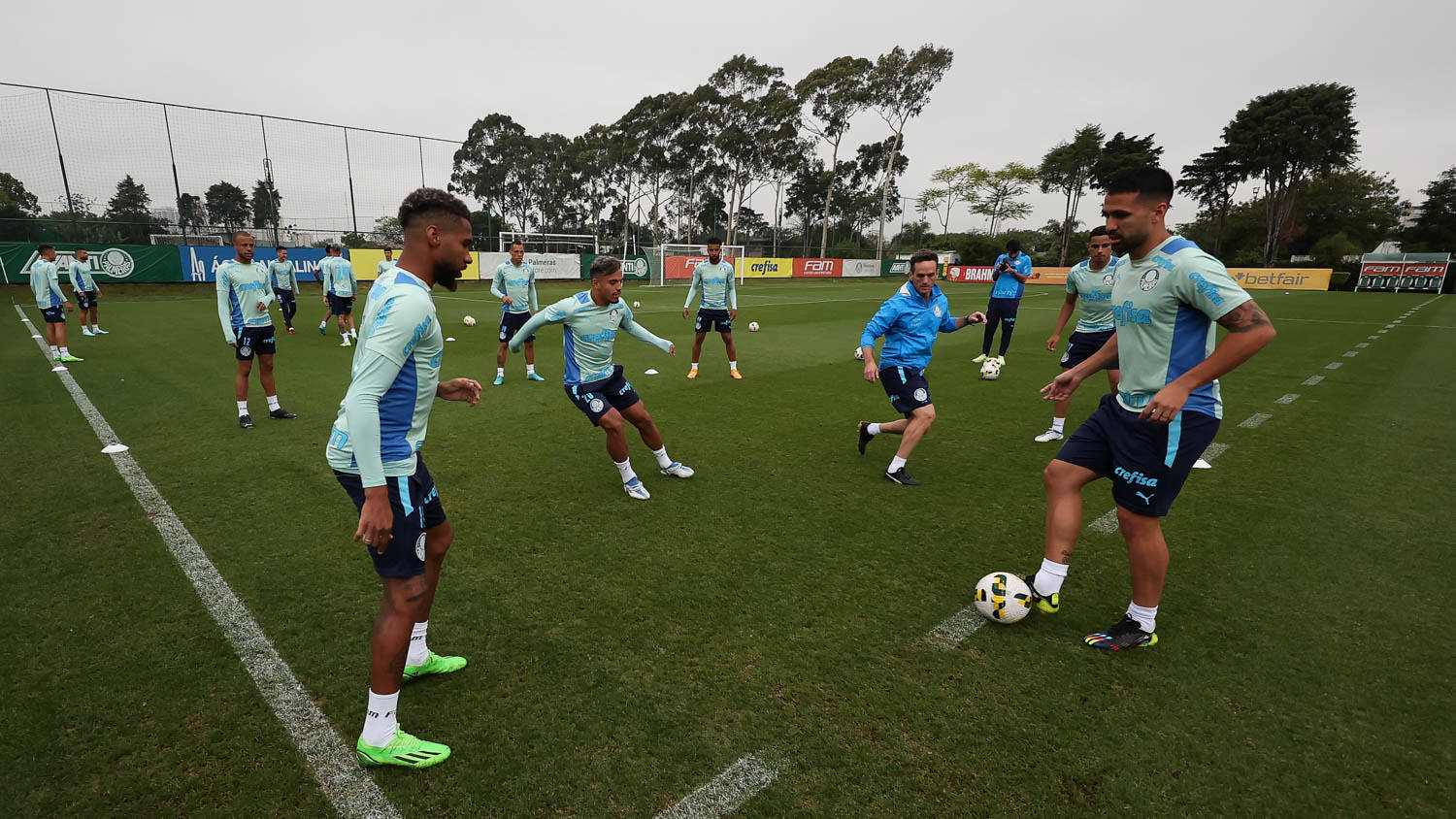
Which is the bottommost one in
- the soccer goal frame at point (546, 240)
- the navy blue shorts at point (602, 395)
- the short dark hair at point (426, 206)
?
the navy blue shorts at point (602, 395)

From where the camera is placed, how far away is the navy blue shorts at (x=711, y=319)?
34.8 feet

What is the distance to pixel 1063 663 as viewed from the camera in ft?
10.4

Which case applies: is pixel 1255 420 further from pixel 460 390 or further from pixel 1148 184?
pixel 460 390

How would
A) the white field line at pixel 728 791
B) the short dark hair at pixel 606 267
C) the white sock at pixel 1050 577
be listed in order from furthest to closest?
the short dark hair at pixel 606 267
the white sock at pixel 1050 577
the white field line at pixel 728 791

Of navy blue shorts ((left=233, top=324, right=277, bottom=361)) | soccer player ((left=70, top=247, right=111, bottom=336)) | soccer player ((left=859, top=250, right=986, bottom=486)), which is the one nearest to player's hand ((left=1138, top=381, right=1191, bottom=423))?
soccer player ((left=859, top=250, right=986, bottom=486))

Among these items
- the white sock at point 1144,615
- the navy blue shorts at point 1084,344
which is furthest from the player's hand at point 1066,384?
the navy blue shorts at point 1084,344

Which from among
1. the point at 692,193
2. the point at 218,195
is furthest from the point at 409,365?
the point at 692,193

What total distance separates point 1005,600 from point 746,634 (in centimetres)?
144

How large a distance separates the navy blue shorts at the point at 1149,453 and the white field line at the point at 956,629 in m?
1.00

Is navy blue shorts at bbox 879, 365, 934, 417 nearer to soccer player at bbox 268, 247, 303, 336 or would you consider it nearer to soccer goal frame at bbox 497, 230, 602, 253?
soccer player at bbox 268, 247, 303, 336

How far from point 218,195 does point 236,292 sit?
96.8 ft

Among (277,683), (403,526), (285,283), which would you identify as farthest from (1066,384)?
(285,283)

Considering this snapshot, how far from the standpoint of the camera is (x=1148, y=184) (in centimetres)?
296

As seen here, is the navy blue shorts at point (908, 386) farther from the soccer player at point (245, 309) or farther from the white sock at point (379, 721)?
the soccer player at point (245, 309)
